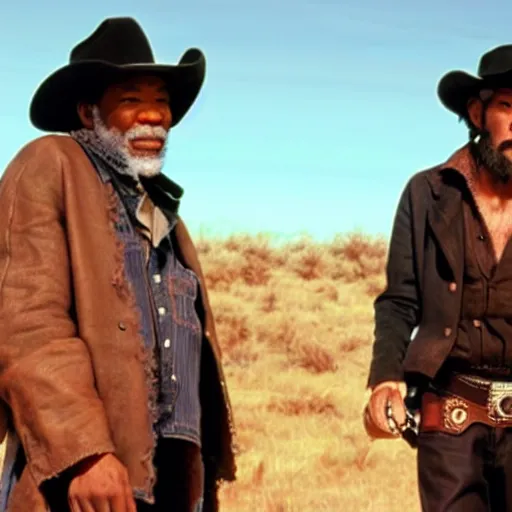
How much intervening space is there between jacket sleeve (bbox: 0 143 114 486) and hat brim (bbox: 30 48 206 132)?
0.47 m

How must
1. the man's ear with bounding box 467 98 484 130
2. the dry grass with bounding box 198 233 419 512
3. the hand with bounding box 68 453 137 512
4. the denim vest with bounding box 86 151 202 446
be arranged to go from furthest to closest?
the dry grass with bounding box 198 233 419 512 → the man's ear with bounding box 467 98 484 130 → the denim vest with bounding box 86 151 202 446 → the hand with bounding box 68 453 137 512

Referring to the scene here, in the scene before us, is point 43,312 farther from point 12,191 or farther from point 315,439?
point 315,439

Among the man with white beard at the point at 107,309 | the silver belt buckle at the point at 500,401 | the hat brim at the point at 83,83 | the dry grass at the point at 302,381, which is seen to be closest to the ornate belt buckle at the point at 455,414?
the silver belt buckle at the point at 500,401

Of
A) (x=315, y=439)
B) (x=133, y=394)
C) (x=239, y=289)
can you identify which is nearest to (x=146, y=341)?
(x=133, y=394)

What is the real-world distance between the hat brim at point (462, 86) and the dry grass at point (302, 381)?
407 cm

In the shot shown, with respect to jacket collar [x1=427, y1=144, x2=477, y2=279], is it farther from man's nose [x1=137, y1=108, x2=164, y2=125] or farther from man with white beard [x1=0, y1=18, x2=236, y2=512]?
man's nose [x1=137, y1=108, x2=164, y2=125]

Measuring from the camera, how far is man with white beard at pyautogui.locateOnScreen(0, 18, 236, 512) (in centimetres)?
350

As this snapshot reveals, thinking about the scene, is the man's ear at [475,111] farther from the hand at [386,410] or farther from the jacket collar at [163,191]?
the jacket collar at [163,191]

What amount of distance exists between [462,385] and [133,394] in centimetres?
193

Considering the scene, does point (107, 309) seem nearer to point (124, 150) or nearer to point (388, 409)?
point (124, 150)

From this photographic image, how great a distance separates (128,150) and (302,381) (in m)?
11.1

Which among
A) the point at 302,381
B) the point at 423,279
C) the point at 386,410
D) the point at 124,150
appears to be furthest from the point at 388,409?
the point at 302,381

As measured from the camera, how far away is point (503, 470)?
5043 millimetres

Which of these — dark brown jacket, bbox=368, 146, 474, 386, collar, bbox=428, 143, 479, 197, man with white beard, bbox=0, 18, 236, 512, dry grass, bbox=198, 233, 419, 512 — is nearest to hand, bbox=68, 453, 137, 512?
man with white beard, bbox=0, 18, 236, 512
